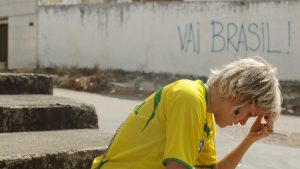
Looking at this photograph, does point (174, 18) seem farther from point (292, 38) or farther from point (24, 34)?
point (24, 34)

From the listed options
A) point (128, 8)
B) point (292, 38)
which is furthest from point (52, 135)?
point (128, 8)

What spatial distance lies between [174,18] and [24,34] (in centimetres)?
589

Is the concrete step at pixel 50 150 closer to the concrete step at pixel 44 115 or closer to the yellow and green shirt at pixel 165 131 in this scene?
the concrete step at pixel 44 115

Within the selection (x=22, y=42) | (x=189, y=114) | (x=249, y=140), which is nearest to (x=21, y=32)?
(x=22, y=42)

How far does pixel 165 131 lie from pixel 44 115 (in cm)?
227

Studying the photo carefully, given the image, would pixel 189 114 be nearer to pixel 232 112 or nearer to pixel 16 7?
pixel 232 112

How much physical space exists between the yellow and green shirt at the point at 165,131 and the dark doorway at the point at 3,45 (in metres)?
17.3

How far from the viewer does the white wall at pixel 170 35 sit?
498 inches

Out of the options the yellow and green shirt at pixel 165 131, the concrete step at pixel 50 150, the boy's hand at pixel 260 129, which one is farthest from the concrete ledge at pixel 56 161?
the boy's hand at pixel 260 129

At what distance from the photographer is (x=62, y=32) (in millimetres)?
16828

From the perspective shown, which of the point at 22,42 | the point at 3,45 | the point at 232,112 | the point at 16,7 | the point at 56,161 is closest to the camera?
the point at 232,112

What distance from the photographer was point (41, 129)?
13.1 feet

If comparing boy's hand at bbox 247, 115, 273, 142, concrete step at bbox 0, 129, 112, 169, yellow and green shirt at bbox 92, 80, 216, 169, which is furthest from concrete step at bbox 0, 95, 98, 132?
boy's hand at bbox 247, 115, 273, 142

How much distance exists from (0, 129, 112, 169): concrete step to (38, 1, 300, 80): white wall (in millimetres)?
9583
